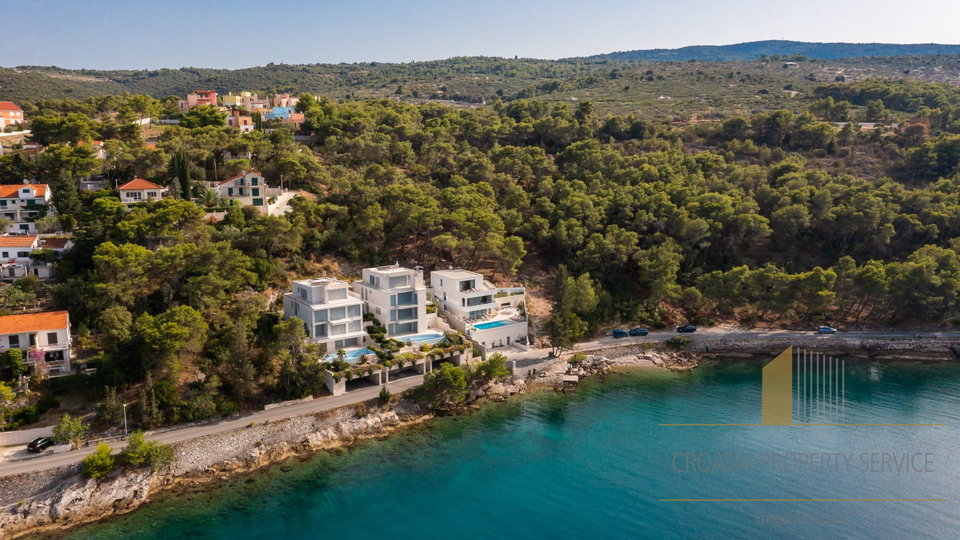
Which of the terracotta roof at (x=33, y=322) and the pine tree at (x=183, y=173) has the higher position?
the pine tree at (x=183, y=173)

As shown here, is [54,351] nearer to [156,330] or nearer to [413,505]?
[156,330]

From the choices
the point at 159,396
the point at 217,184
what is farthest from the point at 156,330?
the point at 217,184

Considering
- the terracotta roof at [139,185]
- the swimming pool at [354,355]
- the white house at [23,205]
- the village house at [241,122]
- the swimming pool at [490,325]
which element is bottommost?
the swimming pool at [354,355]

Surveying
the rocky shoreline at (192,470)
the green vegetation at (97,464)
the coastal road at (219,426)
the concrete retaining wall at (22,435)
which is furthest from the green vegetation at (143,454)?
the concrete retaining wall at (22,435)

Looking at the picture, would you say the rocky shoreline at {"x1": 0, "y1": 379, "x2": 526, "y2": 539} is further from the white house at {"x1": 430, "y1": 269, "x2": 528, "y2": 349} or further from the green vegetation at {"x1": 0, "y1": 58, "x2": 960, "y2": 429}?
the white house at {"x1": 430, "y1": 269, "x2": 528, "y2": 349}

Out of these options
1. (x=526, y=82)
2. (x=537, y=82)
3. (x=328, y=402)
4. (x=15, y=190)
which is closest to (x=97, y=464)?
(x=328, y=402)

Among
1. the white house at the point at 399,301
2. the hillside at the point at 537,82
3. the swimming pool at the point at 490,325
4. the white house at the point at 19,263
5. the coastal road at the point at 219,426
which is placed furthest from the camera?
the hillside at the point at 537,82

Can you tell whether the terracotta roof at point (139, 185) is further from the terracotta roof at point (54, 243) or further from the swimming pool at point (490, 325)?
the swimming pool at point (490, 325)

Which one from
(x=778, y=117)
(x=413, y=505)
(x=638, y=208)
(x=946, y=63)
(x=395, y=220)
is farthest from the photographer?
(x=946, y=63)
